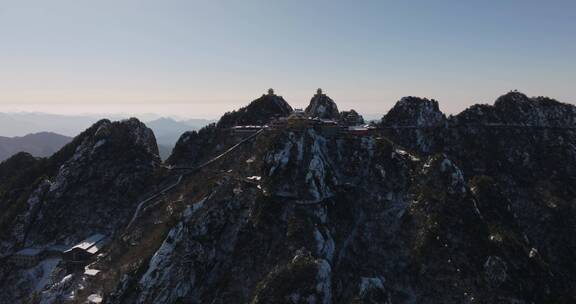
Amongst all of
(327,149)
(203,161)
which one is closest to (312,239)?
(327,149)

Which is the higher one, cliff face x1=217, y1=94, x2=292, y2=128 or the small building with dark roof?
cliff face x1=217, y1=94, x2=292, y2=128

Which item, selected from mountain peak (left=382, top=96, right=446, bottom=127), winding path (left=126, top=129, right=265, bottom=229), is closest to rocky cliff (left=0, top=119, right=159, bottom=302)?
winding path (left=126, top=129, right=265, bottom=229)

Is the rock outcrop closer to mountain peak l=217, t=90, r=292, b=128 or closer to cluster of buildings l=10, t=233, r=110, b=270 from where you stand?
mountain peak l=217, t=90, r=292, b=128

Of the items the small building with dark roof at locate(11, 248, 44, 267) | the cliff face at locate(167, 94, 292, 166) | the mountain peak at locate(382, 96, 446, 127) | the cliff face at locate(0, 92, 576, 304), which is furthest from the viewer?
the mountain peak at locate(382, 96, 446, 127)

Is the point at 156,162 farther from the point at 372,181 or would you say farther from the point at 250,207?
the point at 372,181

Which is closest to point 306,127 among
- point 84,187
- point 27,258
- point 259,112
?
→ point 259,112

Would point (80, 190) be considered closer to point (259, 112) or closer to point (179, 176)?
point (179, 176)

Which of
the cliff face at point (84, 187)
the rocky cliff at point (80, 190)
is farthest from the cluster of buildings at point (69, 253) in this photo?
the cliff face at point (84, 187)
